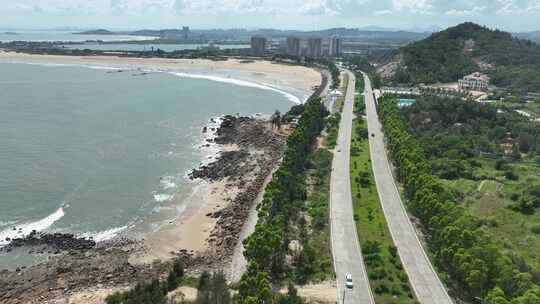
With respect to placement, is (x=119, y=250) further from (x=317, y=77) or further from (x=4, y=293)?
(x=317, y=77)

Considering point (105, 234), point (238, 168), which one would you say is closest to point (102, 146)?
point (238, 168)

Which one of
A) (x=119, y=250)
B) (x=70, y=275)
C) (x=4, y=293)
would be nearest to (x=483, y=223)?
(x=119, y=250)

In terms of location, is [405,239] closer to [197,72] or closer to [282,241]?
[282,241]

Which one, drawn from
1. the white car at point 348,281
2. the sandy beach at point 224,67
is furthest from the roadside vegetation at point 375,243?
the sandy beach at point 224,67

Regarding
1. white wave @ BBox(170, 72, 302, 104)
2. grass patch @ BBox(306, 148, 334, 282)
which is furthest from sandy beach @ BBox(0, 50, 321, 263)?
grass patch @ BBox(306, 148, 334, 282)

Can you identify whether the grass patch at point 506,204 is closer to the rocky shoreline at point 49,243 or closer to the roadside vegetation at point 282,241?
the roadside vegetation at point 282,241

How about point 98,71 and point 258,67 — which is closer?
point 98,71

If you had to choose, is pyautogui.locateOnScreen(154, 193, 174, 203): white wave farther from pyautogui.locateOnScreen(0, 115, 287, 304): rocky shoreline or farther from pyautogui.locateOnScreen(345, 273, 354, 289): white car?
pyautogui.locateOnScreen(345, 273, 354, 289): white car

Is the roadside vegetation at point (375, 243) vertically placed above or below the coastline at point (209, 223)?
above
